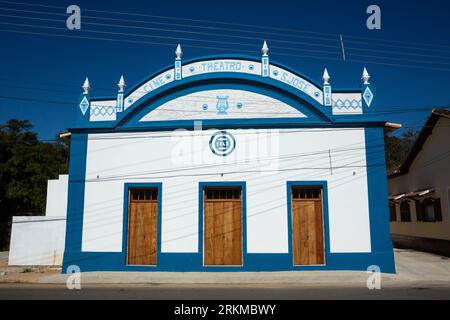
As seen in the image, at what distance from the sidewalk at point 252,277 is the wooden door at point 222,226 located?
2.32 ft

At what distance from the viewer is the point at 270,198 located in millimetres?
11805

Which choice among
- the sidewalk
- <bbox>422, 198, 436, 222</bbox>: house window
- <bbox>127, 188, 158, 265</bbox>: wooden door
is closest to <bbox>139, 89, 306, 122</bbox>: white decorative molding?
<bbox>127, 188, 158, 265</bbox>: wooden door

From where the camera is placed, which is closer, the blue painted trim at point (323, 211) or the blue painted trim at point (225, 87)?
the blue painted trim at point (323, 211)

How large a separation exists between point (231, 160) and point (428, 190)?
358 inches

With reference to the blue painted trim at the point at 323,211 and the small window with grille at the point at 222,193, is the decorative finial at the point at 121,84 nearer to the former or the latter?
the small window with grille at the point at 222,193

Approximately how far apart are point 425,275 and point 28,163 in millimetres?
23063

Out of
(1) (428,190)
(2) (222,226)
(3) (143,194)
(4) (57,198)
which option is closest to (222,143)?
(2) (222,226)

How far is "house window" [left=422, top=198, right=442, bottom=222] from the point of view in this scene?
15293 mm

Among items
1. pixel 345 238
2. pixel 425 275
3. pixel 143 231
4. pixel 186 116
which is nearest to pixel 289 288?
pixel 345 238

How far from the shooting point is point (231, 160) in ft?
39.8

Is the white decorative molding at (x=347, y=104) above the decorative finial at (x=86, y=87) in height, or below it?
below

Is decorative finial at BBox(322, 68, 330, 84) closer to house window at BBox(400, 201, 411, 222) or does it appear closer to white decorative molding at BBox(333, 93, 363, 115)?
white decorative molding at BBox(333, 93, 363, 115)

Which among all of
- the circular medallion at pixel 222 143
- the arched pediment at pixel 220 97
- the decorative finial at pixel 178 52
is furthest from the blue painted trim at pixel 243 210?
the decorative finial at pixel 178 52

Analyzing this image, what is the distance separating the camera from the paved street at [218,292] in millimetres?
7816
